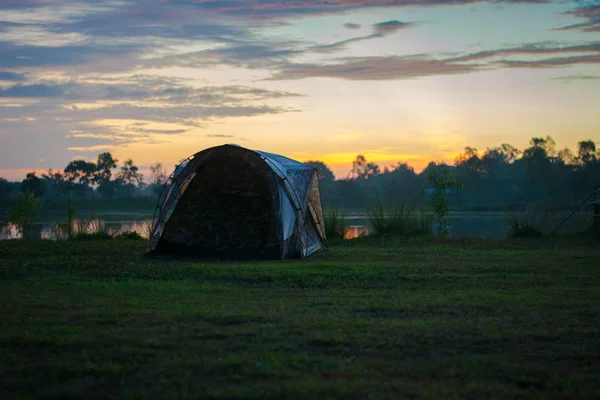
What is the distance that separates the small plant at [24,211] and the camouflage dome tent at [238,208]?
30.2ft

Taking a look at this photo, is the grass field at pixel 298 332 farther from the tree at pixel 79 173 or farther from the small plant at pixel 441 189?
the tree at pixel 79 173

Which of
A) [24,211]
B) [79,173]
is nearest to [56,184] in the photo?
[79,173]

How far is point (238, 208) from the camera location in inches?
548

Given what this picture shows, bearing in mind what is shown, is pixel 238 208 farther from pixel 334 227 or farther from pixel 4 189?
pixel 4 189

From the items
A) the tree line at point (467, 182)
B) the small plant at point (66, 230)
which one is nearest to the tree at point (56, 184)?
the tree line at point (467, 182)

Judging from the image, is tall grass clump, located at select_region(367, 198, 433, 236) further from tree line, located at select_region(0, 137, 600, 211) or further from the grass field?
tree line, located at select_region(0, 137, 600, 211)

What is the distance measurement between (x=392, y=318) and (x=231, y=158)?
7.97 m

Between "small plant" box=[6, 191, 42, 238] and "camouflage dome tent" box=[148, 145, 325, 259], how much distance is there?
920 centimetres

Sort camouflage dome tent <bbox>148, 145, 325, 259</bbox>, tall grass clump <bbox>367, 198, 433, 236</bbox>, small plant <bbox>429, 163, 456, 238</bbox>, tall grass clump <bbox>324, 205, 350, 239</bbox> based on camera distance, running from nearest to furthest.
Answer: camouflage dome tent <bbox>148, 145, 325, 259</bbox>
tall grass clump <bbox>324, 205, 350, 239</bbox>
tall grass clump <bbox>367, 198, 433, 236</bbox>
small plant <bbox>429, 163, 456, 238</bbox>

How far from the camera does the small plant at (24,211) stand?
2089cm

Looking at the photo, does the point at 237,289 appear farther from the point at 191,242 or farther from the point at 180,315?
the point at 191,242

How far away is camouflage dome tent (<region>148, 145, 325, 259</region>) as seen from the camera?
1287 centimetres

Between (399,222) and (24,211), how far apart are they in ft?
38.9

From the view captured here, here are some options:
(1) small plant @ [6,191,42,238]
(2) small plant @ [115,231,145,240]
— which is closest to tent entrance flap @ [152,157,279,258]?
(2) small plant @ [115,231,145,240]
